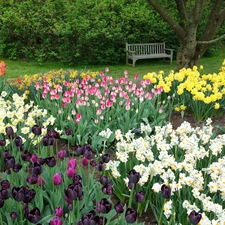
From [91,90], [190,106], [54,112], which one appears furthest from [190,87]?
[54,112]

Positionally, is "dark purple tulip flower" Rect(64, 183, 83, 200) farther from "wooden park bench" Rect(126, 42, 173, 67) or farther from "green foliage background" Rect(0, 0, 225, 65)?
Result: "wooden park bench" Rect(126, 42, 173, 67)

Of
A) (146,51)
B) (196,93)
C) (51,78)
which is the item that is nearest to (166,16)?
(51,78)

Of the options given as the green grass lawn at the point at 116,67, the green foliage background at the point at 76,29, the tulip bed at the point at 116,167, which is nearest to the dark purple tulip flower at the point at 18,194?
the tulip bed at the point at 116,167

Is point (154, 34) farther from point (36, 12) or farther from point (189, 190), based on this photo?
point (189, 190)

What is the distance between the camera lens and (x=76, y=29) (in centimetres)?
1153

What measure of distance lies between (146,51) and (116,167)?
31.1 feet

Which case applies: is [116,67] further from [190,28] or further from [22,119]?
[22,119]

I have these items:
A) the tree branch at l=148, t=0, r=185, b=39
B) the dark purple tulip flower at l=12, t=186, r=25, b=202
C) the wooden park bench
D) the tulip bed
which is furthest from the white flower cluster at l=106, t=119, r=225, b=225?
the wooden park bench

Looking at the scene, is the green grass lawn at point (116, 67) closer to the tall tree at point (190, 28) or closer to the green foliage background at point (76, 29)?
the green foliage background at point (76, 29)

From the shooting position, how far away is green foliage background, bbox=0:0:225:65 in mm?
11695

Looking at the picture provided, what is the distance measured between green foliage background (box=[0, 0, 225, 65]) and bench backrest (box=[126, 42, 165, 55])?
223 mm

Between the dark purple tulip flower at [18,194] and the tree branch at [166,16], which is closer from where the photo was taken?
the dark purple tulip flower at [18,194]

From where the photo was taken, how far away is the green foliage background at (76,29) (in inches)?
460

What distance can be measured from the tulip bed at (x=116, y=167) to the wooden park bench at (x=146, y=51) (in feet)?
19.3
